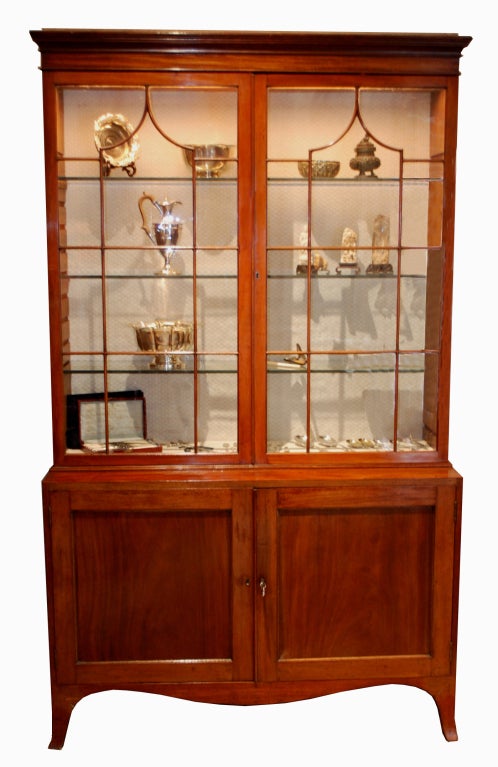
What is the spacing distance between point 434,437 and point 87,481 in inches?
49.8

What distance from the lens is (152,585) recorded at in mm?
2893

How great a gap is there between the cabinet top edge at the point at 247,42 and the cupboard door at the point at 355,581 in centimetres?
152

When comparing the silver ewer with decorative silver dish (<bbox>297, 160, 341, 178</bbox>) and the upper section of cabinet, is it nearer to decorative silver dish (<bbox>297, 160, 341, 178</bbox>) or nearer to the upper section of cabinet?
the upper section of cabinet

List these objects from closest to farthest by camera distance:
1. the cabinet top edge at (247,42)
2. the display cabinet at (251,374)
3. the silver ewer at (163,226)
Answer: the cabinet top edge at (247,42) → the display cabinet at (251,374) → the silver ewer at (163,226)

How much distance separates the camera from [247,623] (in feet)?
9.51

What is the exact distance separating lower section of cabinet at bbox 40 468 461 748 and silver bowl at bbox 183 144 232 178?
1.08 metres

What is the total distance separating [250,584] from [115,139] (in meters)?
1.66

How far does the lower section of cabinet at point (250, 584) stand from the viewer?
2.85 meters

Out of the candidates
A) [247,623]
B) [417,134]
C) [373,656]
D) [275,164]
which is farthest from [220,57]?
[373,656]

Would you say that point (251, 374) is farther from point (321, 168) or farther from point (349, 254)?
point (321, 168)

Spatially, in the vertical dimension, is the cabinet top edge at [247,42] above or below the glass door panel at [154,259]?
above

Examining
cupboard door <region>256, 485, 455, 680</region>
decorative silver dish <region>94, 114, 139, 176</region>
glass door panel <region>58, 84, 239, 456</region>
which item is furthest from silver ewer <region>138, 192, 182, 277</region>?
cupboard door <region>256, 485, 455, 680</region>

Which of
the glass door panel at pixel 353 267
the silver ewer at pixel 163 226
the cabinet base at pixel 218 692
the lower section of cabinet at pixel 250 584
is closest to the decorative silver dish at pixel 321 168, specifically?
the glass door panel at pixel 353 267

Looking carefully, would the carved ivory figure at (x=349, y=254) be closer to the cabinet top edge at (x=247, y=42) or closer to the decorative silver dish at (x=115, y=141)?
the cabinet top edge at (x=247, y=42)
